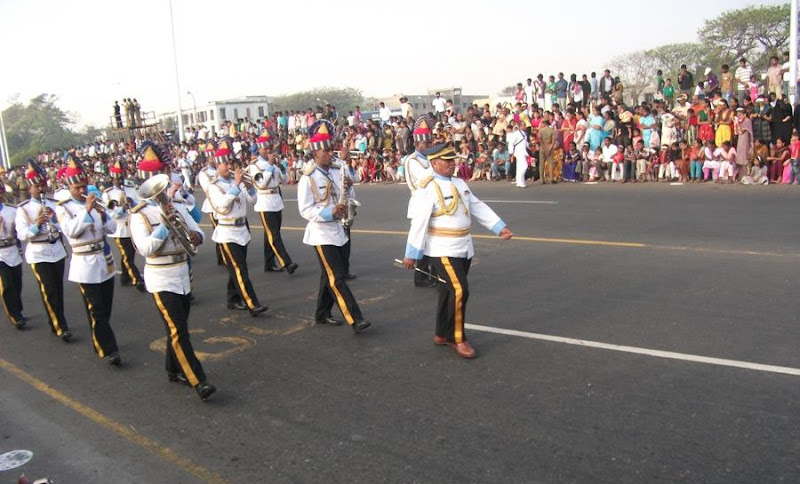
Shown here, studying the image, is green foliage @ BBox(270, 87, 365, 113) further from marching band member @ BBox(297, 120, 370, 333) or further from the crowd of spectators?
marching band member @ BBox(297, 120, 370, 333)

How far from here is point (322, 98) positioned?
111812 mm

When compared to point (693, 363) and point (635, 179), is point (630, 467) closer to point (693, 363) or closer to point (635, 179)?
point (693, 363)

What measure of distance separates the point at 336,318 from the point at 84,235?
288 centimetres

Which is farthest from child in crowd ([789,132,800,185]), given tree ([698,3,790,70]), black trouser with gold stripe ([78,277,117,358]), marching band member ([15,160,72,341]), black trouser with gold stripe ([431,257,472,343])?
tree ([698,3,790,70])

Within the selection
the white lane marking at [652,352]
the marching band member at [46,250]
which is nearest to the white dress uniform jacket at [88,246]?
the marching band member at [46,250]

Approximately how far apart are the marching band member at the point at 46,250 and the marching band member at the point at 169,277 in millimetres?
2617

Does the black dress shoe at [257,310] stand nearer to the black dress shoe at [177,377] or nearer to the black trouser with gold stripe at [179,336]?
the black dress shoe at [177,377]

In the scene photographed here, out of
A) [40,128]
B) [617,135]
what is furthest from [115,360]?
[40,128]

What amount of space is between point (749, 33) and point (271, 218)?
49.8 meters

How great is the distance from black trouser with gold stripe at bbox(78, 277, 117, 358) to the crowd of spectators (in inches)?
193

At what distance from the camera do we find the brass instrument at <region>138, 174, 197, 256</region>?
19.0 feet

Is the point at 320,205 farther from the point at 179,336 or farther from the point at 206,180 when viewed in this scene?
the point at 206,180

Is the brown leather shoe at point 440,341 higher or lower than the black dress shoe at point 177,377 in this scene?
higher

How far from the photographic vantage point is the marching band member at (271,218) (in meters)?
10.5
